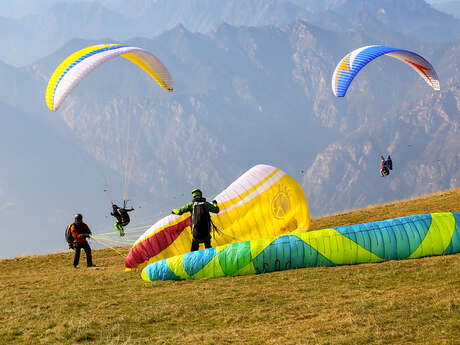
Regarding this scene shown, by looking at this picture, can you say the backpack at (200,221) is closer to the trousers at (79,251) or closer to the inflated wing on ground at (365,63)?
the trousers at (79,251)

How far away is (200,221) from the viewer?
56.5ft

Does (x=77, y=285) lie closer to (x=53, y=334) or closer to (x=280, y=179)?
(x=53, y=334)

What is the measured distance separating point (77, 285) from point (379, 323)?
9.68m

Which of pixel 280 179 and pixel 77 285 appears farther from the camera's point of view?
pixel 280 179

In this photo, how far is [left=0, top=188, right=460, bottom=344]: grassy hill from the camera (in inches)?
397

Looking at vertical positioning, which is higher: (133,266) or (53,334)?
(133,266)

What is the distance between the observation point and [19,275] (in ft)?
68.4

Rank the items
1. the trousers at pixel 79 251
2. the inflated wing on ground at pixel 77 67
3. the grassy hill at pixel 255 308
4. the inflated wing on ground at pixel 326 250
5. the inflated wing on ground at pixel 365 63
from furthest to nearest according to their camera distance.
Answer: the inflated wing on ground at pixel 365 63 < the inflated wing on ground at pixel 77 67 < the trousers at pixel 79 251 < the inflated wing on ground at pixel 326 250 < the grassy hill at pixel 255 308

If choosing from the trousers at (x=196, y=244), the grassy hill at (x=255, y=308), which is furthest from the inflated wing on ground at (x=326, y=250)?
the trousers at (x=196, y=244)

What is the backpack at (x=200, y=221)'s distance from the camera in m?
17.2

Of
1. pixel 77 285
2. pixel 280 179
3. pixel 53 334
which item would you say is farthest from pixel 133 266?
pixel 53 334

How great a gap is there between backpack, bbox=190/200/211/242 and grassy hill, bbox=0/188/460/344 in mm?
2003

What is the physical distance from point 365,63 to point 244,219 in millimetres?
11880

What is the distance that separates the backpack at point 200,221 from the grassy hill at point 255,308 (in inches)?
78.8
